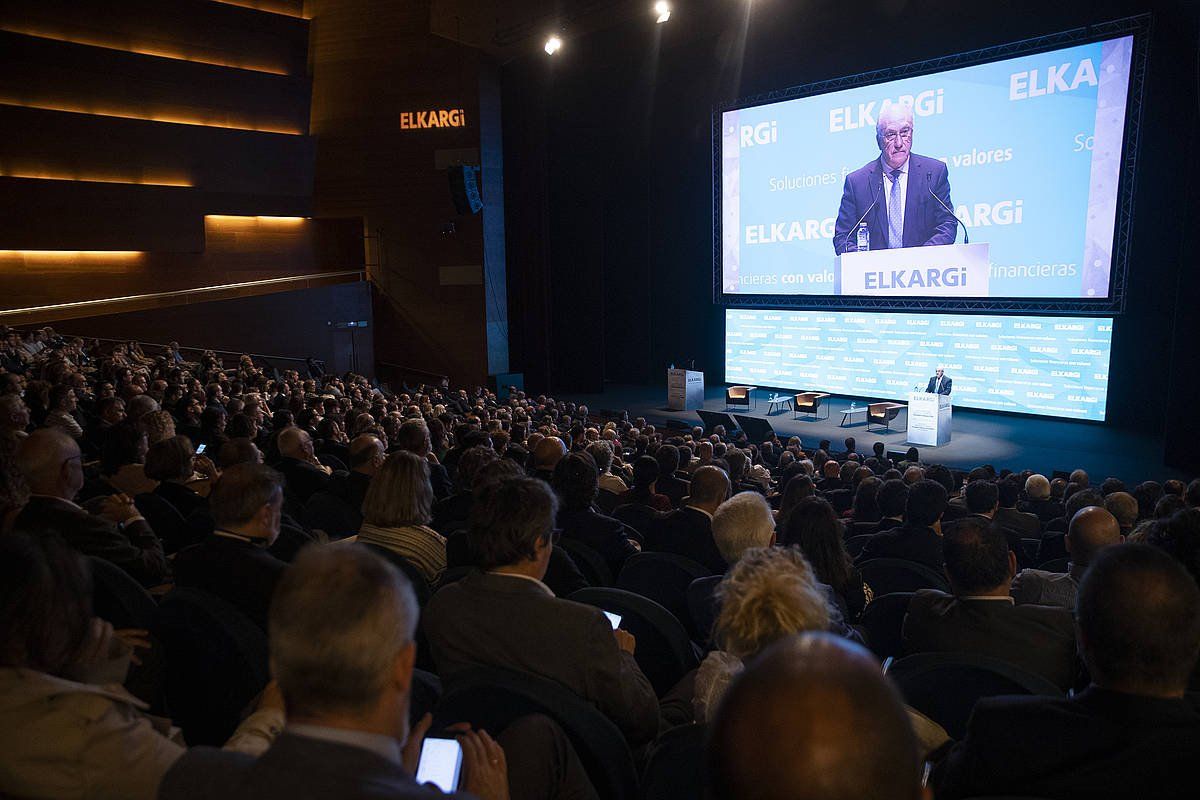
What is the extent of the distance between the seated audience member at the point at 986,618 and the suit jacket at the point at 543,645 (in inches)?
39.0

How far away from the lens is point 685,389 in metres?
15.2

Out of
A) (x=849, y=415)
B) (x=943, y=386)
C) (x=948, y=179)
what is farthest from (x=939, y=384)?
(x=948, y=179)

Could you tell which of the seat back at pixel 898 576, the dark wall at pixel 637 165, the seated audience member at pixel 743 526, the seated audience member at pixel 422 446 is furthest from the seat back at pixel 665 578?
the dark wall at pixel 637 165

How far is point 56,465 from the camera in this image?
2846 mm

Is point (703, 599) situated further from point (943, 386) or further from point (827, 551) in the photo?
point (943, 386)

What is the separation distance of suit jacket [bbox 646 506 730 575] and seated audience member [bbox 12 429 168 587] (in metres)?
2.06

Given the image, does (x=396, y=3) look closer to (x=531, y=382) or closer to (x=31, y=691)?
(x=531, y=382)

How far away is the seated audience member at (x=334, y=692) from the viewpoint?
1083 millimetres

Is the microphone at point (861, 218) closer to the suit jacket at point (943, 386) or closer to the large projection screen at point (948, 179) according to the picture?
the large projection screen at point (948, 179)

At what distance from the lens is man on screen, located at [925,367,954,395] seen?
490 inches

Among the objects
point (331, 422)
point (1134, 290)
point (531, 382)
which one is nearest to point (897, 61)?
point (1134, 290)

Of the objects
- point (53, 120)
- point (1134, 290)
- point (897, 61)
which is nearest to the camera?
point (1134, 290)

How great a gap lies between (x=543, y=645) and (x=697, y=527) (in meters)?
1.86

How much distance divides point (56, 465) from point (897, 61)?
47.8ft
